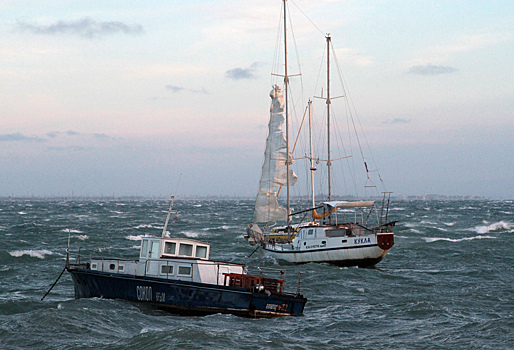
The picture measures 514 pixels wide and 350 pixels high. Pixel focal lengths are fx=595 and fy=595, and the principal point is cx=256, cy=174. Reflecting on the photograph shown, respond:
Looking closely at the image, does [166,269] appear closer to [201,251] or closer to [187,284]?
[187,284]

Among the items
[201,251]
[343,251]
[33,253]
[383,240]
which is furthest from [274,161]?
[201,251]

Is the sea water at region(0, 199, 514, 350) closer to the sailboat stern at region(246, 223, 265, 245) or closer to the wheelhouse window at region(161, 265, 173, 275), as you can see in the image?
the wheelhouse window at region(161, 265, 173, 275)

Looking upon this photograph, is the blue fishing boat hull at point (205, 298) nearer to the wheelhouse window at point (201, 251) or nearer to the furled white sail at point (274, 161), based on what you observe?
the wheelhouse window at point (201, 251)

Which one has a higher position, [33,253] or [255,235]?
[255,235]

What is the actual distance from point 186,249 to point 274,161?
29637 millimetres

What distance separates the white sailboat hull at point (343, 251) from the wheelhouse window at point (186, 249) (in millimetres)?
20249

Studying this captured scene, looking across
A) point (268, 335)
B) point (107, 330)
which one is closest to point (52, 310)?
point (107, 330)

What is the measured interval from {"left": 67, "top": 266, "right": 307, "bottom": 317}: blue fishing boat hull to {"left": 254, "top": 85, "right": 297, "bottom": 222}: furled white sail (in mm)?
31049

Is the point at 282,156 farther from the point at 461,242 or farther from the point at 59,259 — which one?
the point at 461,242

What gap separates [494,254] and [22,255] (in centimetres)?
4668

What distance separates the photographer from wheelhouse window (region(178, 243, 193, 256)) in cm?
3100

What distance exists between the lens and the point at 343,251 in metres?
48.6

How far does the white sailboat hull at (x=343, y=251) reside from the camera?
158ft

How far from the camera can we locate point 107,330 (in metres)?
25.6
